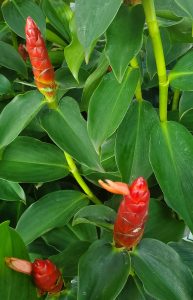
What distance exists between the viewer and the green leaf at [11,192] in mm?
793

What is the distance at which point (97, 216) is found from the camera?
2.26 ft

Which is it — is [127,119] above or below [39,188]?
above

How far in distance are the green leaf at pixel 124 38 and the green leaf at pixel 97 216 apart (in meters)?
0.24

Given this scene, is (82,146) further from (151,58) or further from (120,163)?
(151,58)

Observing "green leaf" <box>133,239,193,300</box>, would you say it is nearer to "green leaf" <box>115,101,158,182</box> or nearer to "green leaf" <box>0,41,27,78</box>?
"green leaf" <box>115,101,158,182</box>

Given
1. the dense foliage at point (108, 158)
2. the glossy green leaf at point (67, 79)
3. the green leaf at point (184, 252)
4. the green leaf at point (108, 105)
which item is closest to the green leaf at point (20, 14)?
the dense foliage at point (108, 158)

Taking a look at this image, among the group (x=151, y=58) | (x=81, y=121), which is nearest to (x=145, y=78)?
(x=151, y=58)

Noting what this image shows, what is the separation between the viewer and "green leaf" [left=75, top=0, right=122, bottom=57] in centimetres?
43

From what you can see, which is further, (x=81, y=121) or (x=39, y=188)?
(x=39, y=188)

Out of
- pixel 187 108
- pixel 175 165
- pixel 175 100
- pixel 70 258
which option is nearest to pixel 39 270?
pixel 70 258

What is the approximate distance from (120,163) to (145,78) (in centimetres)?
31

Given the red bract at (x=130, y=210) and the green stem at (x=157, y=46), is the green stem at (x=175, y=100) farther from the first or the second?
the red bract at (x=130, y=210)

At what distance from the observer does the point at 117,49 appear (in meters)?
0.52

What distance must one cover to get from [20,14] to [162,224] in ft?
1.58
